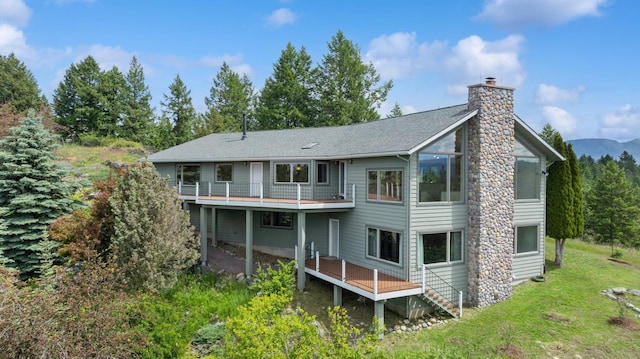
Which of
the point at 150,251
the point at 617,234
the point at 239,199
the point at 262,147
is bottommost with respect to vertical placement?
the point at 617,234

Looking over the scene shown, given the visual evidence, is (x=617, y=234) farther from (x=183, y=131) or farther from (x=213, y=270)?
(x=183, y=131)

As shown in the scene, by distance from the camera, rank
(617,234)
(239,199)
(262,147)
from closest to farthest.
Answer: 1. (239,199)
2. (262,147)
3. (617,234)

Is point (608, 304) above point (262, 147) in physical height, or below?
below

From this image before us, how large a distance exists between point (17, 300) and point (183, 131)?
38980mm

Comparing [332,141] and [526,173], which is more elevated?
[332,141]

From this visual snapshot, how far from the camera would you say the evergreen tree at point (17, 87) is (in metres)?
45.8

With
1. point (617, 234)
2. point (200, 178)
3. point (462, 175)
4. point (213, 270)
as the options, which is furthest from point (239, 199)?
point (617, 234)

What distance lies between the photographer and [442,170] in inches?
583

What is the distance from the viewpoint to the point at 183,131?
44.8m

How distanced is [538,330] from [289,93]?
3209cm

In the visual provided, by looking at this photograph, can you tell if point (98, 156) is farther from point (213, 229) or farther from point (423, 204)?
point (423, 204)

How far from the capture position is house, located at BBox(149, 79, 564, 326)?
14203mm

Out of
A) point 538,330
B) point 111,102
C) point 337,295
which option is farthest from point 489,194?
point 111,102

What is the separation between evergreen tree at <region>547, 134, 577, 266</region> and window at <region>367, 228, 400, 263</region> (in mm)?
9992
